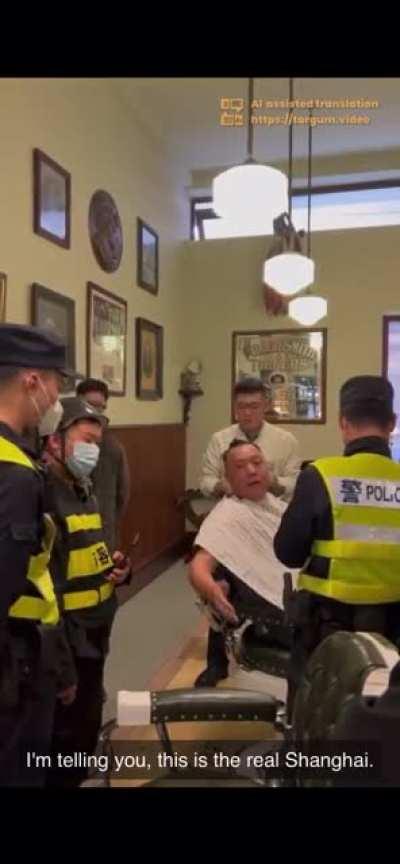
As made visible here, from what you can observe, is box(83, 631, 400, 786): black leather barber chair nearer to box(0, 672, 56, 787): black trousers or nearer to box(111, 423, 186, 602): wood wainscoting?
box(0, 672, 56, 787): black trousers

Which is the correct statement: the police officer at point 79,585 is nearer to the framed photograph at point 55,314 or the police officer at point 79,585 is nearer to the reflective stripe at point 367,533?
the reflective stripe at point 367,533

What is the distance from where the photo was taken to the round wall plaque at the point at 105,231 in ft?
11.5

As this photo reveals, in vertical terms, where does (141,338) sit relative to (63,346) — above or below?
above

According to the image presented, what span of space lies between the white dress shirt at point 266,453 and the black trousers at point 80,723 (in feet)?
5.75

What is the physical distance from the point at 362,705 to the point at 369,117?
4721 mm

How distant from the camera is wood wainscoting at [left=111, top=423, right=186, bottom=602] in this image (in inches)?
161

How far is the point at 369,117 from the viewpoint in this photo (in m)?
4.37

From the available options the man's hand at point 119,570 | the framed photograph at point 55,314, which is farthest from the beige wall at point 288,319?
the man's hand at point 119,570

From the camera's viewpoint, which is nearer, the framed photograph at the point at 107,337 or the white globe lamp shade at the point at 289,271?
the white globe lamp shade at the point at 289,271

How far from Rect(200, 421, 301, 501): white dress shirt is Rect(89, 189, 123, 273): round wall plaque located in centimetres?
140

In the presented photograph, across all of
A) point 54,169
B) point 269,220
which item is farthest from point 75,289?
point 269,220

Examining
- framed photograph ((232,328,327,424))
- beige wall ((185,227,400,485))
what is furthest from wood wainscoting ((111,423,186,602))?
framed photograph ((232,328,327,424))

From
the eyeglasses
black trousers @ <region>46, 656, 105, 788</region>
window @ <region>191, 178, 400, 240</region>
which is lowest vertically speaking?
black trousers @ <region>46, 656, 105, 788</region>
